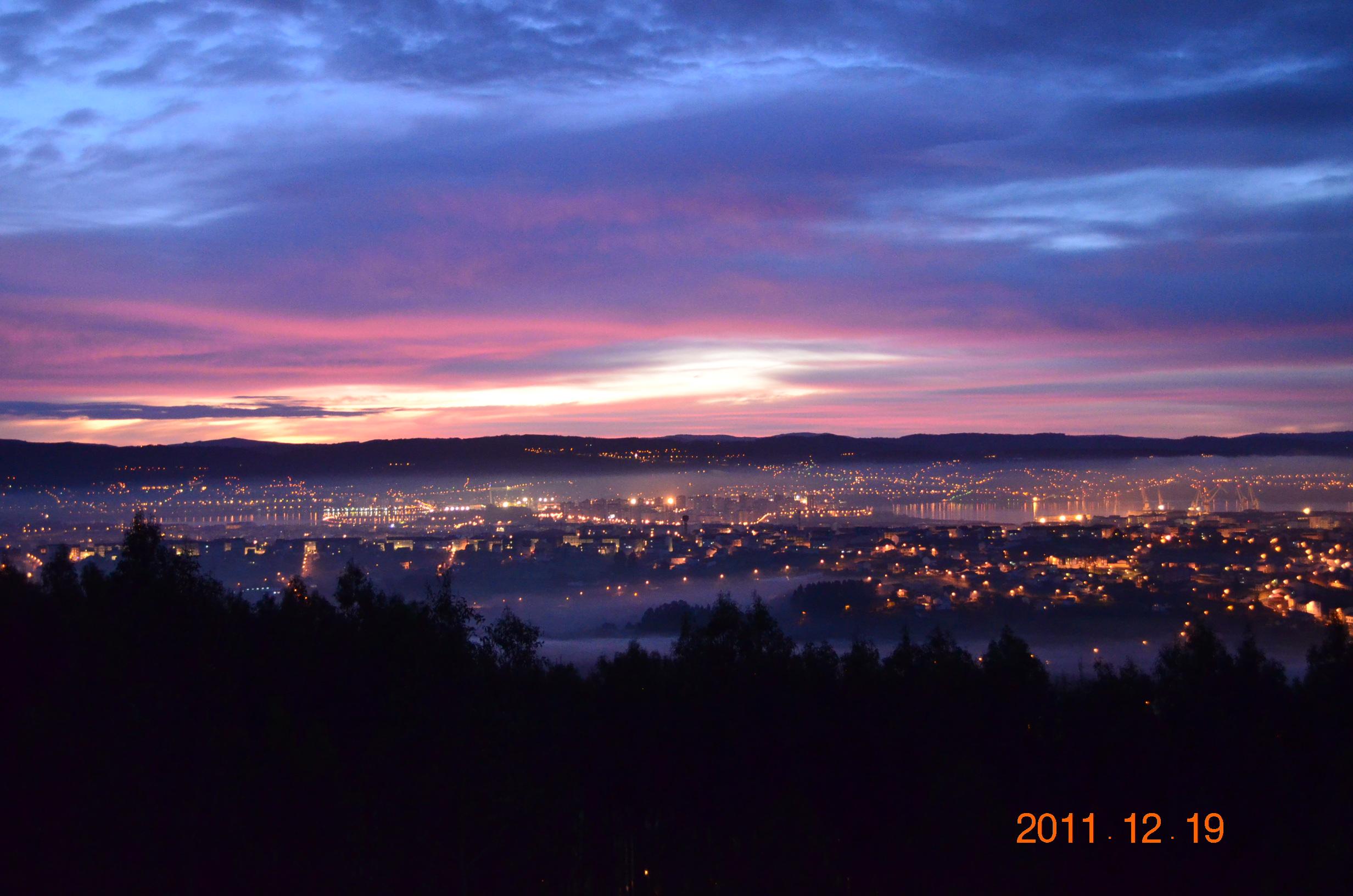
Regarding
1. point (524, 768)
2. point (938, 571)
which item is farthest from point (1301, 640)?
point (524, 768)

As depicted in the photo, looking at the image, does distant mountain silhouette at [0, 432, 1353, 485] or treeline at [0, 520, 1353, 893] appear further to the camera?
distant mountain silhouette at [0, 432, 1353, 485]

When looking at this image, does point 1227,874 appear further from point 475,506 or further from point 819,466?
point 819,466

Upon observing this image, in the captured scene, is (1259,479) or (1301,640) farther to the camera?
(1259,479)

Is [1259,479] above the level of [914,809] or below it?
above

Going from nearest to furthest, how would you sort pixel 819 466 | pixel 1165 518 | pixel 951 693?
pixel 951 693, pixel 1165 518, pixel 819 466

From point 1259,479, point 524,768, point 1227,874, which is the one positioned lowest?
point 1227,874

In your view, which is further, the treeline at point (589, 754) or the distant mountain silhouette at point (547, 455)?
the distant mountain silhouette at point (547, 455)

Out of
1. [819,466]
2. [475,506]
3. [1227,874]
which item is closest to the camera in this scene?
[1227,874]

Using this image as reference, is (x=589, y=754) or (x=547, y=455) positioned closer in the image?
(x=589, y=754)
